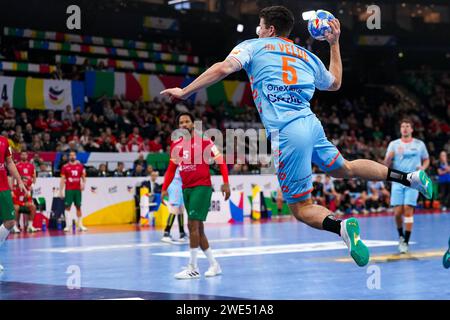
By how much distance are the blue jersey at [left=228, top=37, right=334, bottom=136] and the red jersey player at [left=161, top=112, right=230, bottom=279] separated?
3824mm

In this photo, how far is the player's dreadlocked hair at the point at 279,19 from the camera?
22.5 ft

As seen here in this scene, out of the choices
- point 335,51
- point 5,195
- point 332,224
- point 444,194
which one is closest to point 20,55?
point 444,194

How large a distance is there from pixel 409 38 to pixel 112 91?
20051mm

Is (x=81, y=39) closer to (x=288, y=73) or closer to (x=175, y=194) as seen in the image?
(x=175, y=194)

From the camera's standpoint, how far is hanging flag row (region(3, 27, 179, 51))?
1163 inches

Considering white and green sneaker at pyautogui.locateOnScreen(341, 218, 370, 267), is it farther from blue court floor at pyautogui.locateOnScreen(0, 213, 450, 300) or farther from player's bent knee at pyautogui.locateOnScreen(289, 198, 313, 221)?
blue court floor at pyautogui.locateOnScreen(0, 213, 450, 300)

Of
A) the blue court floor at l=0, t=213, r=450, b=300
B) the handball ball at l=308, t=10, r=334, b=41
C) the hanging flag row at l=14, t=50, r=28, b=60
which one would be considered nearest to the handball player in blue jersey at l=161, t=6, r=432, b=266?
the handball ball at l=308, t=10, r=334, b=41

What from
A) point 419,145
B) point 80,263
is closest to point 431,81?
point 419,145

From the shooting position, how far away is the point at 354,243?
634 centimetres

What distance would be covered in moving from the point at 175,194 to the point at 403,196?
16.9ft

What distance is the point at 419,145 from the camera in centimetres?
1349

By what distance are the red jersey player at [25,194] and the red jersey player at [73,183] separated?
3.22ft

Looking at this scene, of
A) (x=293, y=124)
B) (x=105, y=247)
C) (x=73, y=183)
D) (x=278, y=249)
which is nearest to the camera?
(x=293, y=124)
